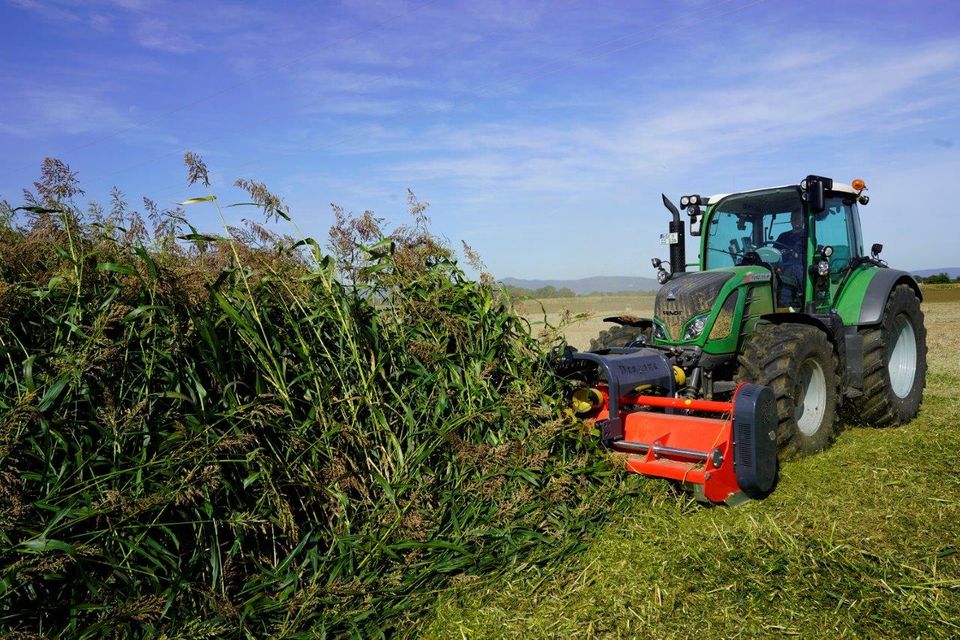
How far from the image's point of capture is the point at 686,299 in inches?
212

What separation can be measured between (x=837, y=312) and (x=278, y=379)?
4947 mm

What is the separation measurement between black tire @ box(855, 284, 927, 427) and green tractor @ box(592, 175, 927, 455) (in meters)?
0.01

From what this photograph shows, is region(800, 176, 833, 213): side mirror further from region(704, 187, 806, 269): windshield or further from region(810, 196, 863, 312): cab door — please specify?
region(810, 196, 863, 312): cab door

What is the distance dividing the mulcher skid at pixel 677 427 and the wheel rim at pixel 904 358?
10.4ft

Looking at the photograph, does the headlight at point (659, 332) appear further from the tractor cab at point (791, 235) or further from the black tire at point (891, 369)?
the black tire at point (891, 369)

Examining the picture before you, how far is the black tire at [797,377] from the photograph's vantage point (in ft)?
16.0

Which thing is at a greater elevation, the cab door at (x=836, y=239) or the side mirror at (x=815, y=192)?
the side mirror at (x=815, y=192)

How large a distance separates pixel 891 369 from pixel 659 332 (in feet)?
9.08

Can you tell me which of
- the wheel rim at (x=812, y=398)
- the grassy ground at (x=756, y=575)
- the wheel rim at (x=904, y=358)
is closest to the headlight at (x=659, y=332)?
the wheel rim at (x=812, y=398)

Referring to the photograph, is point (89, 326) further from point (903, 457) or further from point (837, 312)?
point (837, 312)

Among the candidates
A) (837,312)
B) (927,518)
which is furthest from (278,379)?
(837,312)

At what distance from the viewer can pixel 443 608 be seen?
305 cm

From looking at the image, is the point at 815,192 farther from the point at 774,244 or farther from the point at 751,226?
the point at 751,226

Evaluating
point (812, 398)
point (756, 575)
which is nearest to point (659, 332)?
point (812, 398)
